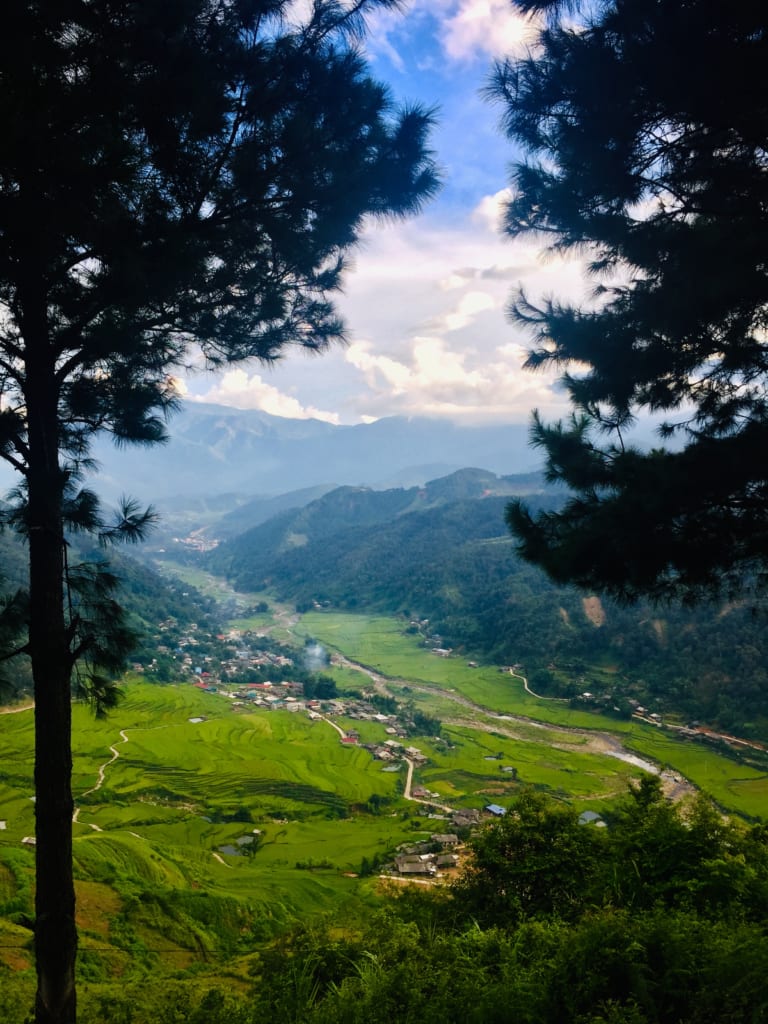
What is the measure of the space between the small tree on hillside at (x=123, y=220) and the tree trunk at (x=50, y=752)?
11 mm

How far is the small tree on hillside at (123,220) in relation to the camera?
8.79ft

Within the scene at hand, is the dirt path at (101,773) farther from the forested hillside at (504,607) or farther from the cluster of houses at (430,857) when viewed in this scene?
the forested hillside at (504,607)

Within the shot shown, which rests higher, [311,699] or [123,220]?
[123,220]

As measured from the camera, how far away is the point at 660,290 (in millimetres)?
4082

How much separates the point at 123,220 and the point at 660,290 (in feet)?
12.3

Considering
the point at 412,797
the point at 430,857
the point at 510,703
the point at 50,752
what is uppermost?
the point at 50,752

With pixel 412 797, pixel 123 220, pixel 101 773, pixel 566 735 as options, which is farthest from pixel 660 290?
pixel 566 735

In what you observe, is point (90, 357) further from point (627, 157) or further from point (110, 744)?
point (110, 744)

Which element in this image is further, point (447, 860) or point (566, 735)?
point (566, 735)

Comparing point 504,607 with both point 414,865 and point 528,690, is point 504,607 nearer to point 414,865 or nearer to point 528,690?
point 528,690

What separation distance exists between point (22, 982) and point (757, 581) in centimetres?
982

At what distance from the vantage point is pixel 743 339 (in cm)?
404

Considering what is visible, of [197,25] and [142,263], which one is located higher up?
[197,25]

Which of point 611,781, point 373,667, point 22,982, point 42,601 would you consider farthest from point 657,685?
point 42,601
